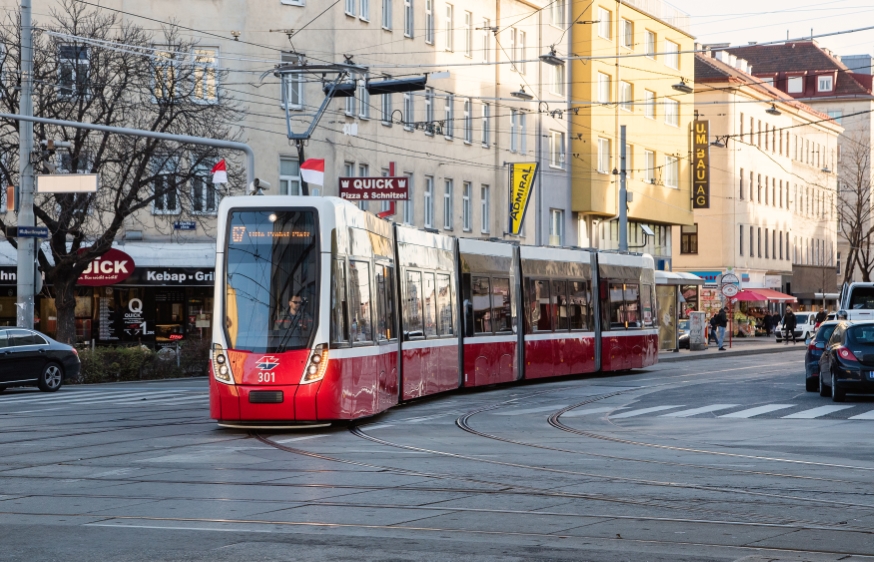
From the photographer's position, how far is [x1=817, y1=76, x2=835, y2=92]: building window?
117 meters

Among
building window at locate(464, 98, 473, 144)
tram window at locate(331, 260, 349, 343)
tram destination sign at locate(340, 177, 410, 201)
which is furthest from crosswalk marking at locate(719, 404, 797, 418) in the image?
building window at locate(464, 98, 473, 144)

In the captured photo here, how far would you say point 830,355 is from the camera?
87.8 ft

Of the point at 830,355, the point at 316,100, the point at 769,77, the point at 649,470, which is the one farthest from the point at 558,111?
the point at 769,77

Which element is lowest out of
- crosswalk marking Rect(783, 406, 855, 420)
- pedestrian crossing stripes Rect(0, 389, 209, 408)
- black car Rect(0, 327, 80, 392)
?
pedestrian crossing stripes Rect(0, 389, 209, 408)

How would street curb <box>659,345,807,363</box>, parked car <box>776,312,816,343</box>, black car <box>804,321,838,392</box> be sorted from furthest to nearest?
parked car <box>776,312,816,343</box> < street curb <box>659,345,807,363</box> < black car <box>804,321,838,392</box>

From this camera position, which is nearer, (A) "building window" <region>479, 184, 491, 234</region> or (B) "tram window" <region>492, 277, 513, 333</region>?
(B) "tram window" <region>492, 277, 513, 333</region>

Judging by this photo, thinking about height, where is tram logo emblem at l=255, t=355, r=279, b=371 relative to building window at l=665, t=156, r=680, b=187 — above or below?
below

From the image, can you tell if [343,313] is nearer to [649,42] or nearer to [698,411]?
[698,411]

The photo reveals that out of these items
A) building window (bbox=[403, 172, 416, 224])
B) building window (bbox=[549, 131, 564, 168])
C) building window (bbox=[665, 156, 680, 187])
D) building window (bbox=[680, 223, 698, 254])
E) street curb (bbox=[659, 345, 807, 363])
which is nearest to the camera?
street curb (bbox=[659, 345, 807, 363])

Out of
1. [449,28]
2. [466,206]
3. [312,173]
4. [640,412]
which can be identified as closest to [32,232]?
[312,173]

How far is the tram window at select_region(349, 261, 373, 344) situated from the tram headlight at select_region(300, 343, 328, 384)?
0.85 meters

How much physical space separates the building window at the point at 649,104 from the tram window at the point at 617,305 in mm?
36172

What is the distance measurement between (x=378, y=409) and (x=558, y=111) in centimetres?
3916

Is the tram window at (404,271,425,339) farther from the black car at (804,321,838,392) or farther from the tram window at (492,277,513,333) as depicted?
the black car at (804,321,838,392)
